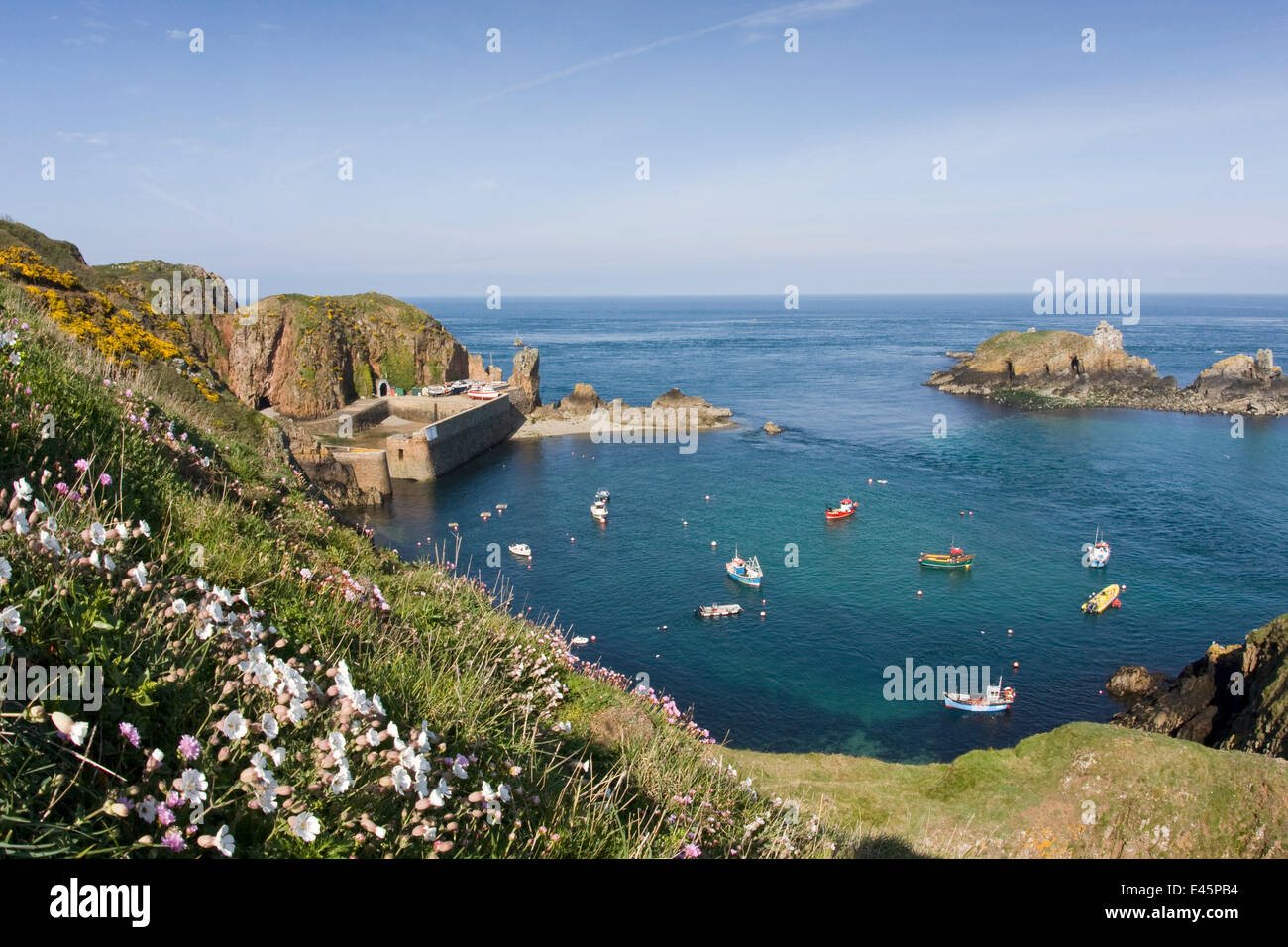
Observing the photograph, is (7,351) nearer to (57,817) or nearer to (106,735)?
(106,735)

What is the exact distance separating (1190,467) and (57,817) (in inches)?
3165

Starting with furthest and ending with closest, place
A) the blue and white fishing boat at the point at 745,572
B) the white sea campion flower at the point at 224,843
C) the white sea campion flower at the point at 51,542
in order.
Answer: the blue and white fishing boat at the point at 745,572 < the white sea campion flower at the point at 51,542 < the white sea campion flower at the point at 224,843

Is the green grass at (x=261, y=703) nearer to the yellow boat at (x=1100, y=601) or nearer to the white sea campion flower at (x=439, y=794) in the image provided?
the white sea campion flower at (x=439, y=794)

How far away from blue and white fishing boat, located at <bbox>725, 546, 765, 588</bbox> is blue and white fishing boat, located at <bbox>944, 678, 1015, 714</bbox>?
12.4 meters

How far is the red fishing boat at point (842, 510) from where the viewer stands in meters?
51.4

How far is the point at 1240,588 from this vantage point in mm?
39906

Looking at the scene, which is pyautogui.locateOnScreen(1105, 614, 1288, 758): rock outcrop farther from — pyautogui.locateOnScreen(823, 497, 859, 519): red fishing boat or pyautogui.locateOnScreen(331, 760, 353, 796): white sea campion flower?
pyautogui.locateOnScreen(331, 760, 353, 796): white sea campion flower

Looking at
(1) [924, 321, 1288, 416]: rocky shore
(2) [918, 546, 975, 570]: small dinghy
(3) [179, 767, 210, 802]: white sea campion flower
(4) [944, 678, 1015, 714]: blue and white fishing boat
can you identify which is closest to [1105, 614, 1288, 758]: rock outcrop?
(4) [944, 678, 1015, 714]: blue and white fishing boat

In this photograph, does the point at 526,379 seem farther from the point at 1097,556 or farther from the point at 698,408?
the point at 1097,556

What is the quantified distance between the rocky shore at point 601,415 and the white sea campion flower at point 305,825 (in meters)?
75.4

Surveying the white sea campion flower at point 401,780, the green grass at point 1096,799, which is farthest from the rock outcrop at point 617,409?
the white sea campion flower at point 401,780

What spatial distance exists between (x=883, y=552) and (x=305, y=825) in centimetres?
4602

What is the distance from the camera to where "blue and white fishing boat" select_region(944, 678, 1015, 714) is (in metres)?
29.6
